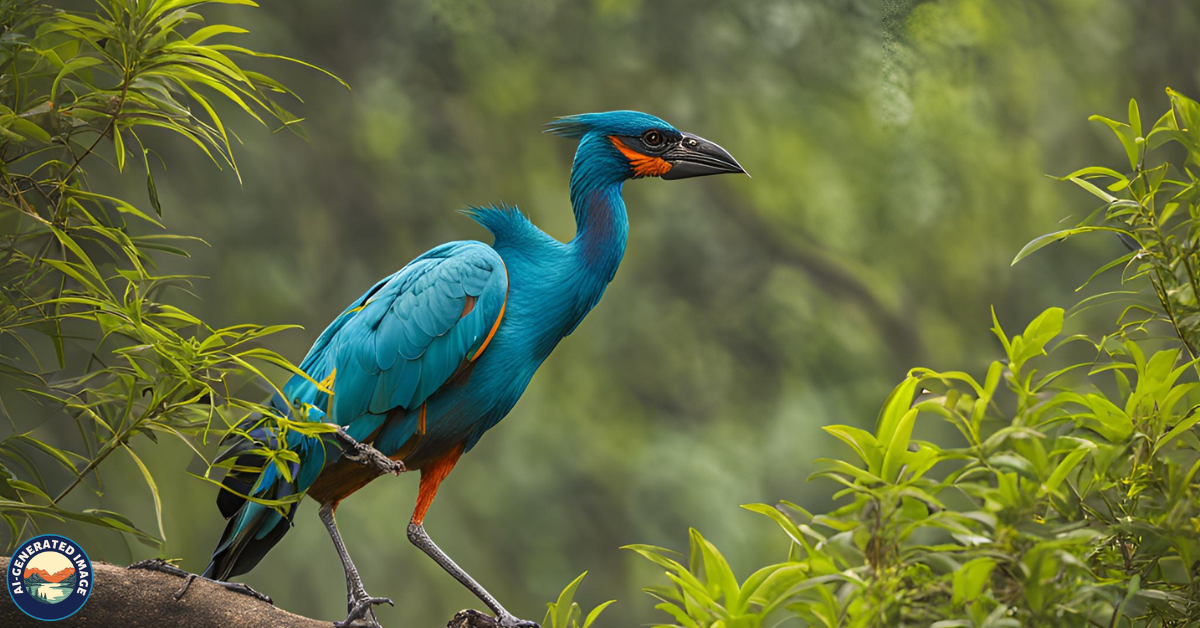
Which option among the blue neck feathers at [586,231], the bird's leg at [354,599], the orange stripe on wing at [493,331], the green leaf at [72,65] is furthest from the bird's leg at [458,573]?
the green leaf at [72,65]

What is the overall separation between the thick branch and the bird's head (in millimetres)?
879

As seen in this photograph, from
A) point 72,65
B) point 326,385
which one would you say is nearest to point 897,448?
point 326,385

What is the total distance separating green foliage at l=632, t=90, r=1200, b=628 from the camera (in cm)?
79

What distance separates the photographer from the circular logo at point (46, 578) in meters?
1.12

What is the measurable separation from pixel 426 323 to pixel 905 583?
35.4 inches

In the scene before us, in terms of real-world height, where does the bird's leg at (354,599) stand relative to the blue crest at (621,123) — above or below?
below

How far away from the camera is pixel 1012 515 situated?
79 centimetres

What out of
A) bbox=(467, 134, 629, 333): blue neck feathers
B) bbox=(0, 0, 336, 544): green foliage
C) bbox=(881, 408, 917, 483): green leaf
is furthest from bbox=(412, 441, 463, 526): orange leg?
bbox=(881, 408, 917, 483): green leaf

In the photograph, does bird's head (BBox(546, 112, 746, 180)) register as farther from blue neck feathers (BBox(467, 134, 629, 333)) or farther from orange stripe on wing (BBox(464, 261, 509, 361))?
orange stripe on wing (BBox(464, 261, 509, 361))

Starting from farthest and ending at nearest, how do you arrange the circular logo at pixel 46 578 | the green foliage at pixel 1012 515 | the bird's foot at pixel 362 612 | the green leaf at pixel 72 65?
the bird's foot at pixel 362 612
the circular logo at pixel 46 578
the green leaf at pixel 72 65
the green foliage at pixel 1012 515

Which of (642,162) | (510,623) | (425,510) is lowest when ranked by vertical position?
(510,623)

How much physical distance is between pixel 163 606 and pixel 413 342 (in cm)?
51

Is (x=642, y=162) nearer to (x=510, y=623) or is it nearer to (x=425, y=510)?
(x=425, y=510)

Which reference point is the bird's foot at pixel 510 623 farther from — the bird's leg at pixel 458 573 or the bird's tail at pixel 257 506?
the bird's tail at pixel 257 506
